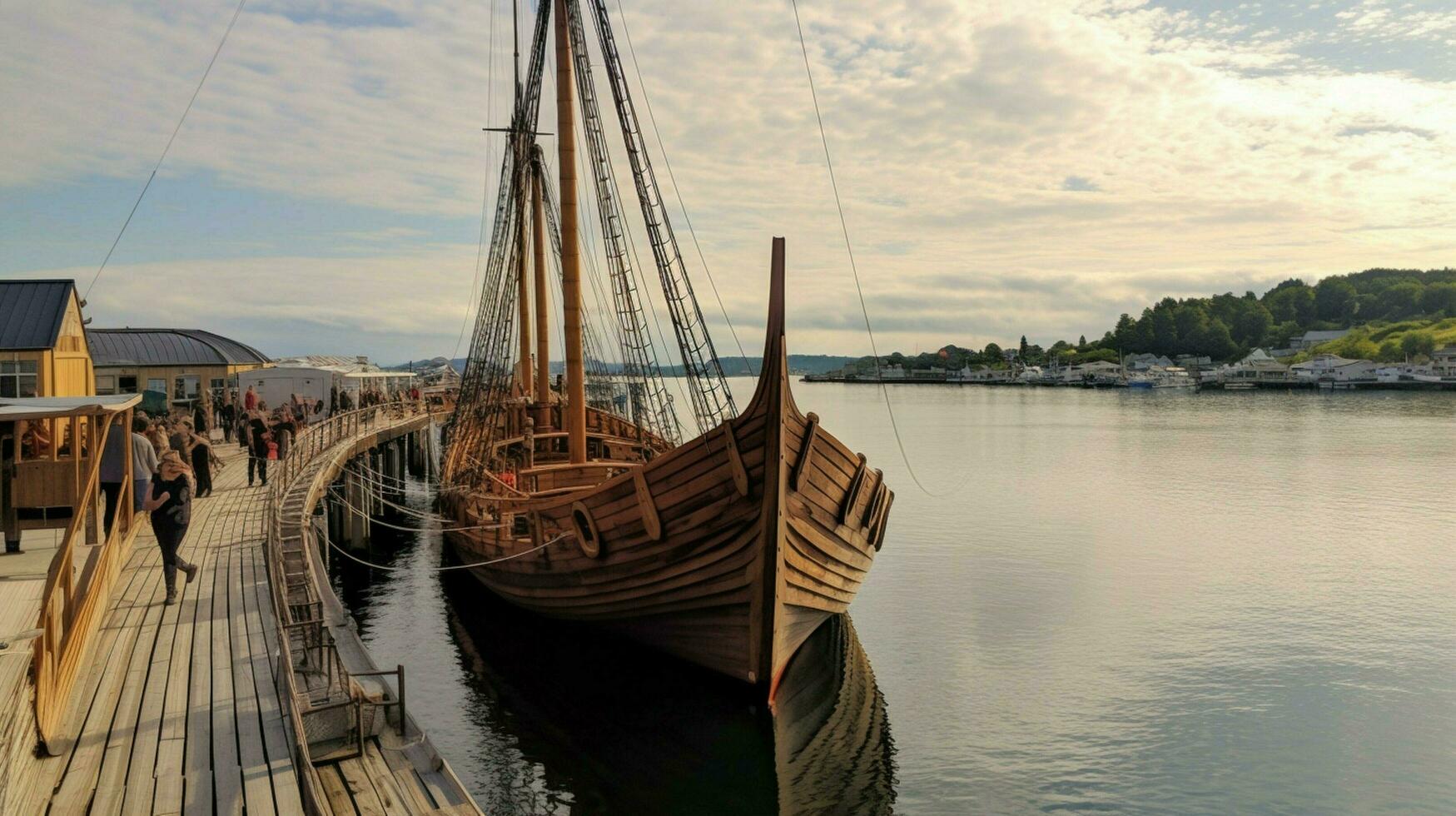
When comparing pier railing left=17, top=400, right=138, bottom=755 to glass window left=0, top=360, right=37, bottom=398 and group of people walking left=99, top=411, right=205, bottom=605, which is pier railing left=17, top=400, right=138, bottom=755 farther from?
glass window left=0, top=360, right=37, bottom=398

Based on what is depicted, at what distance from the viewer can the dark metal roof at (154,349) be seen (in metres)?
35.6

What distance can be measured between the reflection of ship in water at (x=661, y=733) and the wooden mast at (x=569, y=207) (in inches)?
199

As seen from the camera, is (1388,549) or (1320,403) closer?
(1388,549)

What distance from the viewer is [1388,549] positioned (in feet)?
96.5

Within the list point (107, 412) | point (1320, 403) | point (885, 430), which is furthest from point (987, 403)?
point (107, 412)

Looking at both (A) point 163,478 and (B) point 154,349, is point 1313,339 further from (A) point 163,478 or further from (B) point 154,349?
(A) point 163,478

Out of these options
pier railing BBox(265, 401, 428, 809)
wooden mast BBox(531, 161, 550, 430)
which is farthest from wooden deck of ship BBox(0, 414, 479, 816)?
wooden mast BBox(531, 161, 550, 430)

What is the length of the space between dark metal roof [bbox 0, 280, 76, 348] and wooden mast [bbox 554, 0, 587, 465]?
407 inches

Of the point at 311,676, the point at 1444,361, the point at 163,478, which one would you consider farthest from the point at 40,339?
the point at 1444,361

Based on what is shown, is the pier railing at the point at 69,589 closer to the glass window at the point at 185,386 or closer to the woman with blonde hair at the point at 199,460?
the woman with blonde hair at the point at 199,460

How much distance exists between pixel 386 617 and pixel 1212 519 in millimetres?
29537

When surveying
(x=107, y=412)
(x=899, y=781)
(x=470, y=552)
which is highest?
(x=107, y=412)

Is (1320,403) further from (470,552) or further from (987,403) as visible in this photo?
(470,552)

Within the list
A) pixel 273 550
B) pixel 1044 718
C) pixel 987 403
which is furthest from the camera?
pixel 987 403
